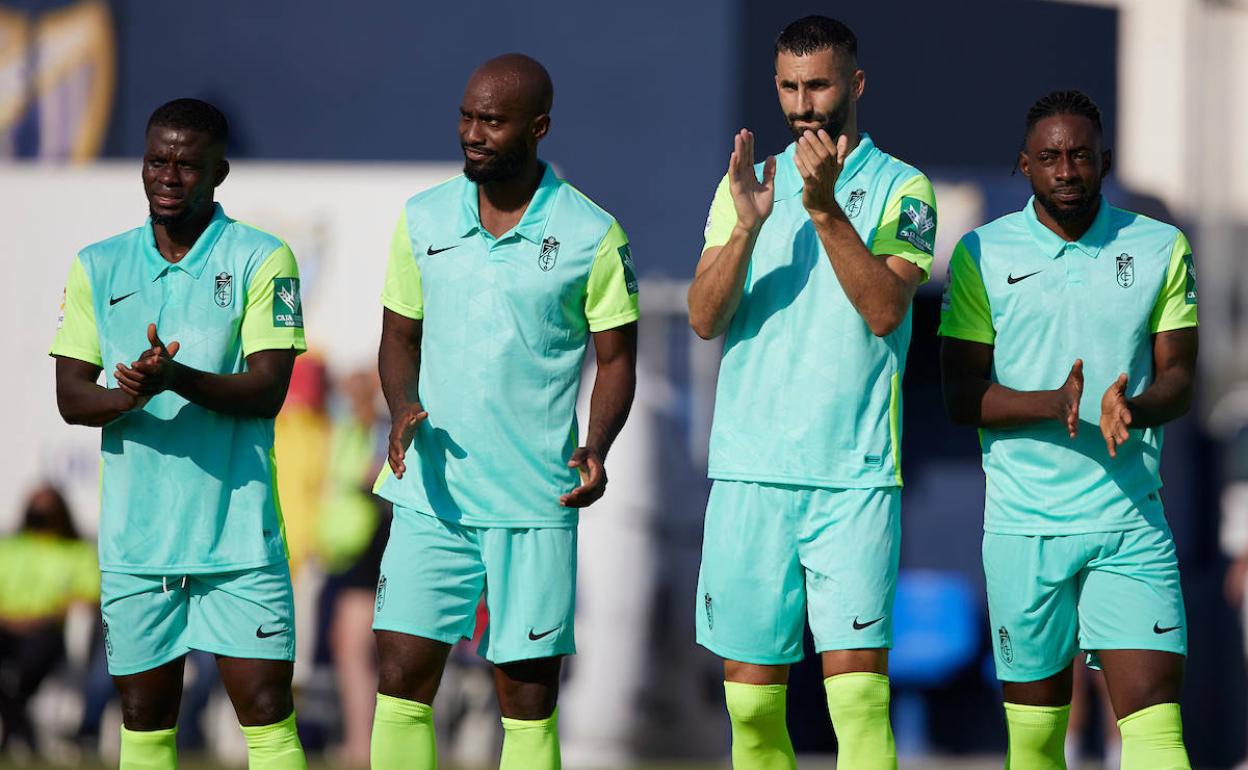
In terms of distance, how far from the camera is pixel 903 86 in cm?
1183

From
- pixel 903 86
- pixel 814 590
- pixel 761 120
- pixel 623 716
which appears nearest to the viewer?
pixel 814 590

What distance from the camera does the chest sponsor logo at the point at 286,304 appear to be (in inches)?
225

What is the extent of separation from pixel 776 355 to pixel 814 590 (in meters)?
0.66

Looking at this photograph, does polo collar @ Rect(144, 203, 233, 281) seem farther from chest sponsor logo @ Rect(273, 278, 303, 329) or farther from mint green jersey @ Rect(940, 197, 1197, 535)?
mint green jersey @ Rect(940, 197, 1197, 535)

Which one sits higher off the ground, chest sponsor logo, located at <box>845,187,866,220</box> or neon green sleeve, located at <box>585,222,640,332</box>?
chest sponsor logo, located at <box>845,187,866,220</box>

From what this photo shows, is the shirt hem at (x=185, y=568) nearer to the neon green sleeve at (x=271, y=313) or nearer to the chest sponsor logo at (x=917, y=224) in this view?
the neon green sleeve at (x=271, y=313)

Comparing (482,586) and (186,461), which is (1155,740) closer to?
(482,586)

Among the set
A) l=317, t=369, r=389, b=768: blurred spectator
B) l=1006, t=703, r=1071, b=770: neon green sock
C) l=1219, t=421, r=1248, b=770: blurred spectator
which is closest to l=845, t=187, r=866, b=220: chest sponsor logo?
l=1006, t=703, r=1071, b=770: neon green sock

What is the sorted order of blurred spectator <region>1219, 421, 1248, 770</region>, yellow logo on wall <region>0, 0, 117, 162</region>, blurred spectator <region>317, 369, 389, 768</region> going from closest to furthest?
blurred spectator <region>317, 369, 389, 768</region>, blurred spectator <region>1219, 421, 1248, 770</region>, yellow logo on wall <region>0, 0, 117, 162</region>

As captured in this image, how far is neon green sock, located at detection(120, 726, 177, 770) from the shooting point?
5.61m

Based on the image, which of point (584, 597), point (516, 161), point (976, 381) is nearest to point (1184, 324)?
point (976, 381)

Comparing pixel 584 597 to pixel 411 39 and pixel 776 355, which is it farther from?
pixel 776 355

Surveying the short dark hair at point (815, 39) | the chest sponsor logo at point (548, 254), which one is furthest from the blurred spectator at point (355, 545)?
the short dark hair at point (815, 39)

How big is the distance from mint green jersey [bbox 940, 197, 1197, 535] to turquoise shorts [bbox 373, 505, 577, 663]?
4.14 ft
